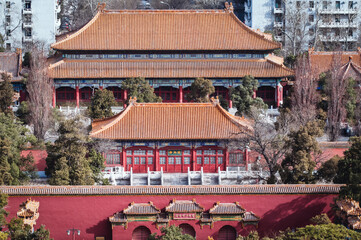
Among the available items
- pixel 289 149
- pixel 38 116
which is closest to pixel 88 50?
pixel 38 116

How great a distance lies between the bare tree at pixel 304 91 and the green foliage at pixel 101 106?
1135 cm

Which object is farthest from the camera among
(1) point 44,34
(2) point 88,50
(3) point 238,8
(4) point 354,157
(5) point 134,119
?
(3) point 238,8

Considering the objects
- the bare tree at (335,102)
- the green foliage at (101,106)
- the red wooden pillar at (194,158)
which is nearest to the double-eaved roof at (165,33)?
the bare tree at (335,102)

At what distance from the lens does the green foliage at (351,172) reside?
4878 cm

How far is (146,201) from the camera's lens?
5034 centimetres

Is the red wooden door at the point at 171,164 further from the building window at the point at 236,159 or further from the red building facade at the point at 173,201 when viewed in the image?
the red building facade at the point at 173,201

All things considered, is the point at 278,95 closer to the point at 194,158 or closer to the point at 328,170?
the point at 194,158

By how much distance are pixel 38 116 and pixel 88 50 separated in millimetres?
9964

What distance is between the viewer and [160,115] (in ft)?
197

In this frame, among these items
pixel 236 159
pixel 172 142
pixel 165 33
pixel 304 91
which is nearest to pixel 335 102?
pixel 304 91

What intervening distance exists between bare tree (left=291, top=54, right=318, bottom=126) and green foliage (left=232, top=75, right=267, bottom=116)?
2364 mm

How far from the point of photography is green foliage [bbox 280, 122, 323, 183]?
52.9 metres

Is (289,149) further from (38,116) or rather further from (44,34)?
(44,34)

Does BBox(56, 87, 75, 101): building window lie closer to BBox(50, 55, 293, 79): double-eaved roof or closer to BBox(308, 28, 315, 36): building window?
BBox(50, 55, 293, 79): double-eaved roof
